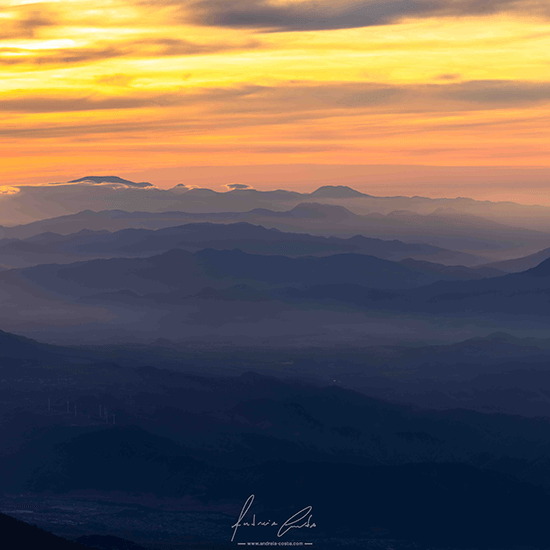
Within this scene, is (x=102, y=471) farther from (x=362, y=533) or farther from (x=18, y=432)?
(x=362, y=533)

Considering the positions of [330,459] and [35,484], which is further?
[330,459]

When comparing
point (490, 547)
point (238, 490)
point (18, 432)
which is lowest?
point (490, 547)

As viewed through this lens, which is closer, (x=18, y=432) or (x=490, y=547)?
(x=490, y=547)

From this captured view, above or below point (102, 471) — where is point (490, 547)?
below

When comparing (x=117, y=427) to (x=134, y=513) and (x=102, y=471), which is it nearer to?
(x=102, y=471)

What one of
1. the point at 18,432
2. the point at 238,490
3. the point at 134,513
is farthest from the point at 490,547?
the point at 18,432

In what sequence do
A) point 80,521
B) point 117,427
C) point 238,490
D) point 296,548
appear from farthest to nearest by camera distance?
point 117,427
point 238,490
point 80,521
point 296,548

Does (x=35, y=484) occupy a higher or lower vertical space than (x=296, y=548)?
higher

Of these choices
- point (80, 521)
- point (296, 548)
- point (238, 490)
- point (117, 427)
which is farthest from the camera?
point (117, 427)

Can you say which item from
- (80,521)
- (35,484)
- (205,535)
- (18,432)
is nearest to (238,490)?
(205,535)
